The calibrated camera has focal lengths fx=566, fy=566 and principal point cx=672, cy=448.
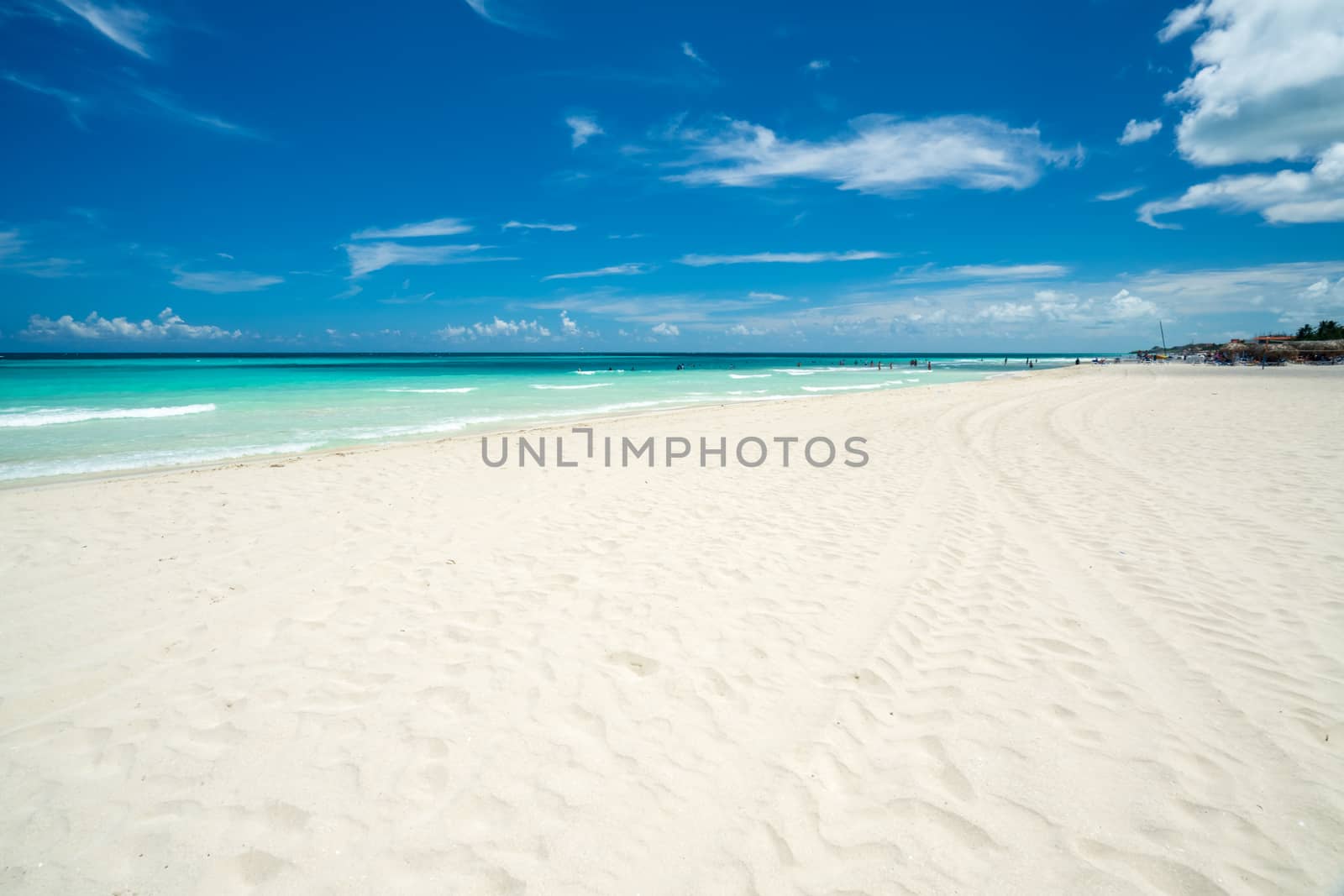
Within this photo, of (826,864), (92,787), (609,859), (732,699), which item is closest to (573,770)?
(609,859)

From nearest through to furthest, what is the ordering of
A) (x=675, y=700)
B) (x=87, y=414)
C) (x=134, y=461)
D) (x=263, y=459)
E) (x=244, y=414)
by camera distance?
(x=675, y=700) → (x=134, y=461) → (x=263, y=459) → (x=87, y=414) → (x=244, y=414)

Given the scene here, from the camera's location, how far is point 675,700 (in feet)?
11.4

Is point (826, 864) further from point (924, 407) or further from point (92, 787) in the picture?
point (924, 407)

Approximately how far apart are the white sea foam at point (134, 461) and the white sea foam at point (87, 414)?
7991 millimetres

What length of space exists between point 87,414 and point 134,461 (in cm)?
1154

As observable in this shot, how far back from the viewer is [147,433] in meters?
14.6

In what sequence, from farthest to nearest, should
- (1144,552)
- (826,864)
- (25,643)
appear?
(1144,552) < (25,643) < (826,864)

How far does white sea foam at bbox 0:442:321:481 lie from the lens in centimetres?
990

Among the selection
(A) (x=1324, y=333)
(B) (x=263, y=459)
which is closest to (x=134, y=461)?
(B) (x=263, y=459)

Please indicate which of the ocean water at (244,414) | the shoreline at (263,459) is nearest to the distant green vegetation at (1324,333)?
the ocean water at (244,414)

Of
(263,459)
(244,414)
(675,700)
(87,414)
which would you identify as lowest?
(675,700)

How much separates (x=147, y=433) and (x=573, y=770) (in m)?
17.6

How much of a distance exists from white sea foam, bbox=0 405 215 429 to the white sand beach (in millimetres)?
13426

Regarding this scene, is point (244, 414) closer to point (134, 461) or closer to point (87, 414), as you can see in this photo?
point (87, 414)
